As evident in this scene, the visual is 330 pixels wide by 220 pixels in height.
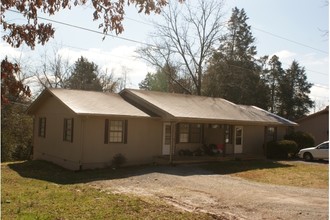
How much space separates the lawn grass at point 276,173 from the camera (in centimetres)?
1661

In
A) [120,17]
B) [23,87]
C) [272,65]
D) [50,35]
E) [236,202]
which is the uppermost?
[272,65]

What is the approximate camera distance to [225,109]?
2653 cm

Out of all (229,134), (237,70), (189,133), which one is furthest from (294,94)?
(189,133)

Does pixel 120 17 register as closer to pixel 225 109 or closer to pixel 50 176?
pixel 50 176

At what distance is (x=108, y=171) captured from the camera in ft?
58.0

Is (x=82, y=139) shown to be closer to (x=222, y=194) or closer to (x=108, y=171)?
(x=108, y=171)

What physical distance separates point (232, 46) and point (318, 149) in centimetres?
3095

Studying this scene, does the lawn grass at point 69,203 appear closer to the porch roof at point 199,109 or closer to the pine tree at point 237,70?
the porch roof at point 199,109

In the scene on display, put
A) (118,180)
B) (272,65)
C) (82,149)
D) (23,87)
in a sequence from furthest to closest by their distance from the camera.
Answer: (272,65)
(82,149)
(118,180)
(23,87)

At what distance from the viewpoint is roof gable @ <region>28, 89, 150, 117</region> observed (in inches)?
725

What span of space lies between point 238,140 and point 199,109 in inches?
173

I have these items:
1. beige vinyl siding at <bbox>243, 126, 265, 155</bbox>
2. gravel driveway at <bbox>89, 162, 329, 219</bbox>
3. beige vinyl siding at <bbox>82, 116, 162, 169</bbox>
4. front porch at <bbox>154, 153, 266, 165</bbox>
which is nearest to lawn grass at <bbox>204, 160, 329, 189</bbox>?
front porch at <bbox>154, 153, 266, 165</bbox>

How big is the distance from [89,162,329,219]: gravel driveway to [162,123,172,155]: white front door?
11.4ft

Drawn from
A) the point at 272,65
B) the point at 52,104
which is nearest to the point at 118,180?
the point at 52,104
